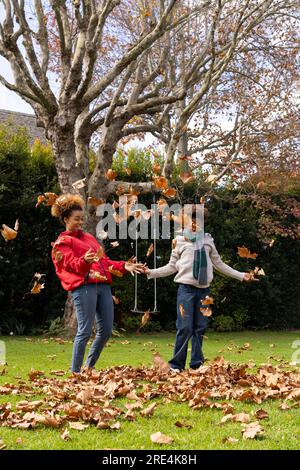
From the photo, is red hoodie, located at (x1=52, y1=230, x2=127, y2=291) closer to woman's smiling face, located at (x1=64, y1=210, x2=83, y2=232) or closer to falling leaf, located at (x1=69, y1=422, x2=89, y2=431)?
woman's smiling face, located at (x1=64, y1=210, x2=83, y2=232)

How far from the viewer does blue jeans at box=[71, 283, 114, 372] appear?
5.98 meters

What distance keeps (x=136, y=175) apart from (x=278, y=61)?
25.1 feet

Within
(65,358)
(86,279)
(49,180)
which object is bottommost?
(65,358)

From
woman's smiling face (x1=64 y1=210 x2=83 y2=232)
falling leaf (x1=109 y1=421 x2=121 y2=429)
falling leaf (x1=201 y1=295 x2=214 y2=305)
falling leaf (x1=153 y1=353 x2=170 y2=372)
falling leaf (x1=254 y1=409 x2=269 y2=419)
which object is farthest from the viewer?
falling leaf (x1=153 y1=353 x2=170 y2=372)

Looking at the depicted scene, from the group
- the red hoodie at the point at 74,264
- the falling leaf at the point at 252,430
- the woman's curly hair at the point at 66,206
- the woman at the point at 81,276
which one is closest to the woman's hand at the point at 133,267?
the woman at the point at 81,276

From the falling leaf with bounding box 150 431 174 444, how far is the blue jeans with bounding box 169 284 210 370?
269 centimetres

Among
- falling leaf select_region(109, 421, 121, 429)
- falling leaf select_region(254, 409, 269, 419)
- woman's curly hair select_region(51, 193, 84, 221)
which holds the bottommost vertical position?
falling leaf select_region(254, 409, 269, 419)

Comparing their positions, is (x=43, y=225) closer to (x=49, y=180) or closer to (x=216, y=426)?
(x=49, y=180)

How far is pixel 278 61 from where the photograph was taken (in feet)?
61.6

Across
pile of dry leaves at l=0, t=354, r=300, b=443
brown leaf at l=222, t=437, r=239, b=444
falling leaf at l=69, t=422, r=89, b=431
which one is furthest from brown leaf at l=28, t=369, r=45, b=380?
brown leaf at l=222, t=437, r=239, b=444

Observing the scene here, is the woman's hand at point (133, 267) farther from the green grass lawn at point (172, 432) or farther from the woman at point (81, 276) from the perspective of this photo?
the green grass lawn at point (172, 432)

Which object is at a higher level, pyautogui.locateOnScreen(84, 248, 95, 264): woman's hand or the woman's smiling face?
the woman's smiling face
